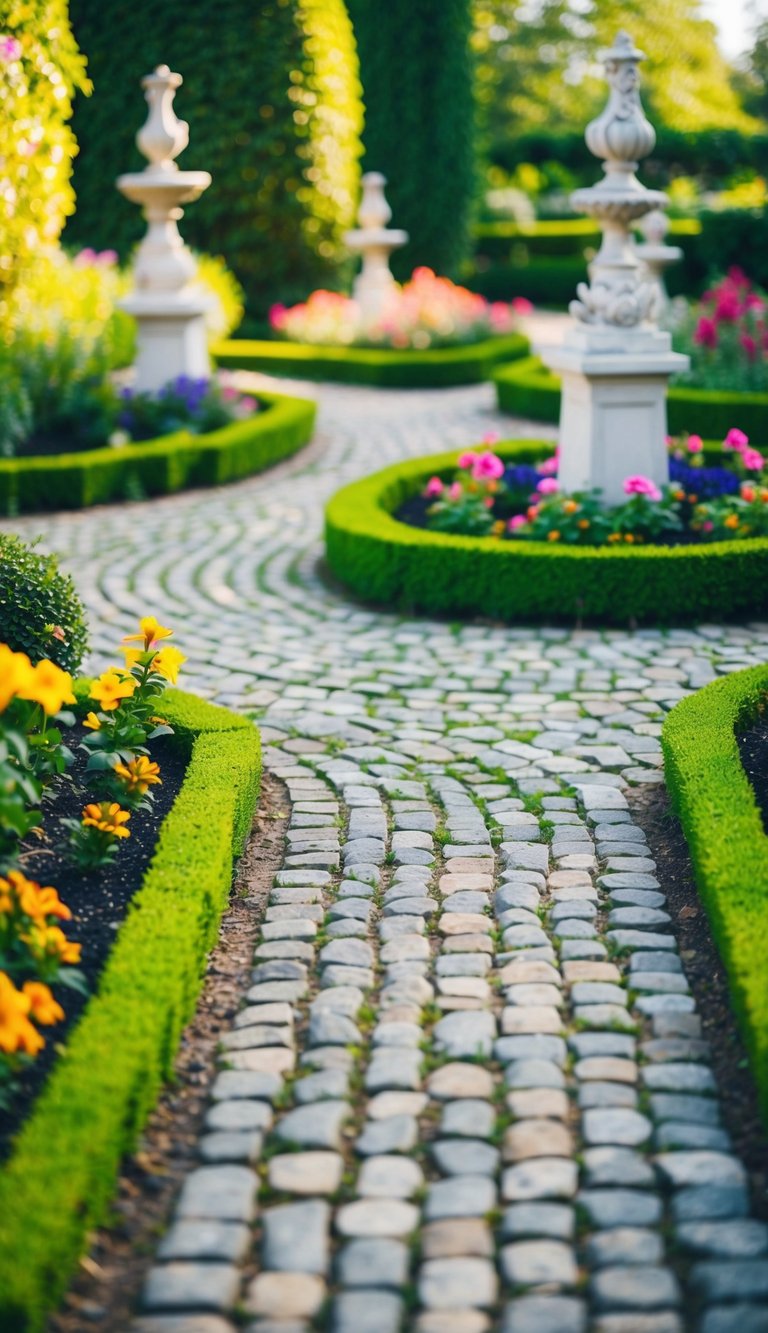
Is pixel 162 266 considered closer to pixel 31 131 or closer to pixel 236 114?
pixel 31 131

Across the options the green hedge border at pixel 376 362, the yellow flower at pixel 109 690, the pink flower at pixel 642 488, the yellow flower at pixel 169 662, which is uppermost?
the green hedge border at pixel 376 362

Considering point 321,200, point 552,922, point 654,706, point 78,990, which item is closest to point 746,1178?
point 552,922

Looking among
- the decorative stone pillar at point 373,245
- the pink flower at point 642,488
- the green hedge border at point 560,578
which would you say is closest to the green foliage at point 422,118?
the decorative stone pillar at point 373,245

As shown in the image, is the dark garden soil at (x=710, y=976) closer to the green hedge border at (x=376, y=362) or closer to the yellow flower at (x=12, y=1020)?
the yellow flower at (x=12, y=1020)

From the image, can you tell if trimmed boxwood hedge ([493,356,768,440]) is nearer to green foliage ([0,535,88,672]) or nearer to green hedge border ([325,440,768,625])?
green hedge border ([325,440,768,625])

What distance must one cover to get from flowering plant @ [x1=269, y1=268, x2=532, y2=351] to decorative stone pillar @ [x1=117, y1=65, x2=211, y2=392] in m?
4.88

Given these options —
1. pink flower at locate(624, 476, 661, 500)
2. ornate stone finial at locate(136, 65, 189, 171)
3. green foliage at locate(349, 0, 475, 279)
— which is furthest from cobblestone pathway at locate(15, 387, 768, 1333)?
green foliage at locate(349, 0, 475, 279)

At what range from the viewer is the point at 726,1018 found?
3477 mm

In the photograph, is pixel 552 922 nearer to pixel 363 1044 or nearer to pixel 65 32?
pixel 363 1044

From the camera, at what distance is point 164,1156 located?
9.84ft

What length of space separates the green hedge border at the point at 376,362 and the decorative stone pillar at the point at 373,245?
138 cm

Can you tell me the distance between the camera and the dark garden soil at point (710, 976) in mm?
3006

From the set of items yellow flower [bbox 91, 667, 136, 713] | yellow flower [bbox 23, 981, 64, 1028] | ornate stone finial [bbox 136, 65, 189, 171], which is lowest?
Answer: yellow flower [bbox 23, 981, 64, 1028]

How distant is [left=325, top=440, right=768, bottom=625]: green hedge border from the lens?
6871 mm
